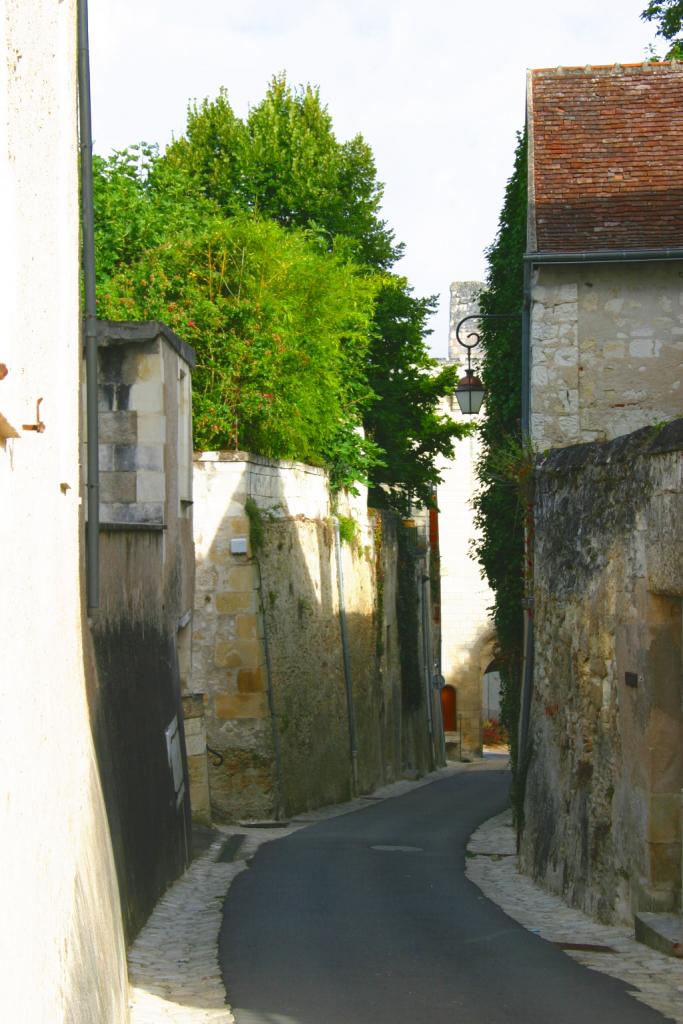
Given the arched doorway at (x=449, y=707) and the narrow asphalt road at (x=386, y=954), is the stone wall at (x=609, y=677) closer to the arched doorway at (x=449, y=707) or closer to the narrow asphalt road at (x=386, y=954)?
the narrow asphalt road at (x=386, y=954)

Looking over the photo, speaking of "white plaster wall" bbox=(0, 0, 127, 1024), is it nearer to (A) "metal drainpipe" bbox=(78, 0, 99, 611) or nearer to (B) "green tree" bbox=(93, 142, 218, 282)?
(A) "metal drainpipe" bbox=(78, 0, 99, 611)

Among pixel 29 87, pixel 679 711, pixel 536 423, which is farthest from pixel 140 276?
pixel 29 87

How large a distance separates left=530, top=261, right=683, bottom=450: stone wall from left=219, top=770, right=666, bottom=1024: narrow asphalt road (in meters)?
4.80

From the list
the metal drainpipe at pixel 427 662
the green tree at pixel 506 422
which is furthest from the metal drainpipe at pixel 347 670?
the metal drainpipe at pixel 427 662

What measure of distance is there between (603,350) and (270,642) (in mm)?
6485

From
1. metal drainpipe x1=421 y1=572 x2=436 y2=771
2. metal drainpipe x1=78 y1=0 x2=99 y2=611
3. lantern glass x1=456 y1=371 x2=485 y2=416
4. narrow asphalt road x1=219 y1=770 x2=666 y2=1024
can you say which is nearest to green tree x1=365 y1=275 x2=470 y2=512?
metal drainpipe x1=421 y1=572 x2=436 y2=771

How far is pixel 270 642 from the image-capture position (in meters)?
17.9

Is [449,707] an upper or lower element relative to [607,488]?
lower

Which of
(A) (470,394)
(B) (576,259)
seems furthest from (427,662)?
(B) (576,259)

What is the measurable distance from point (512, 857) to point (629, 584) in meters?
5.77

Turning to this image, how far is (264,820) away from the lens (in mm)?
17438

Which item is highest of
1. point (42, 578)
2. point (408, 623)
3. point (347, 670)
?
point (42, 578)

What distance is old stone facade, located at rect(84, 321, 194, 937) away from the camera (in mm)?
7938

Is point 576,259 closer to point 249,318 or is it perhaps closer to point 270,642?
point 249,318
